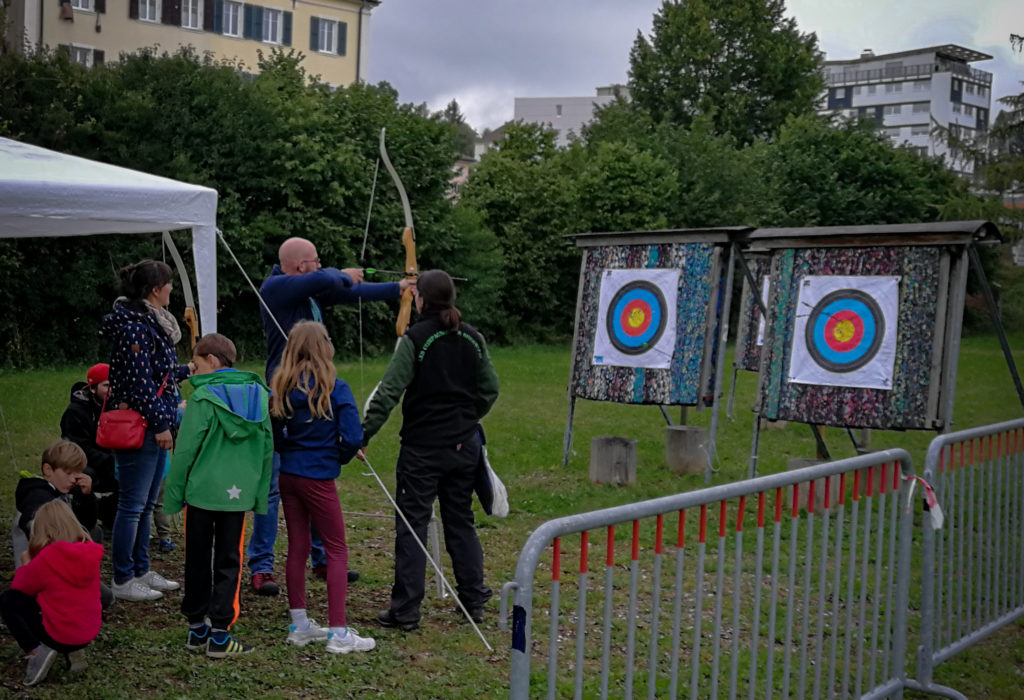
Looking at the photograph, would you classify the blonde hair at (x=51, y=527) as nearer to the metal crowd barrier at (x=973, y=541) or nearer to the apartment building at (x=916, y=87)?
the metal crowd barrier at (x=973, y=541)

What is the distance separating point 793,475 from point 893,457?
805 millimetres

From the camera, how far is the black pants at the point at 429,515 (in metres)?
4.86

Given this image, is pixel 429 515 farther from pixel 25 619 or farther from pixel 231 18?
pixel 231 18

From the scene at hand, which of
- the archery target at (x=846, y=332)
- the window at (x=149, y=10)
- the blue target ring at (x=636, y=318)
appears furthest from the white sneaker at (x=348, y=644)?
the window at (x=149, y=10)

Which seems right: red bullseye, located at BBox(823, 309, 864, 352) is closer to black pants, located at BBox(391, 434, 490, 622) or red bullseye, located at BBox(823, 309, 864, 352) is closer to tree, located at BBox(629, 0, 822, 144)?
black pants, located at BBox(391, 434, 490, 622)

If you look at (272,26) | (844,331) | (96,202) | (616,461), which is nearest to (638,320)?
(616,461)

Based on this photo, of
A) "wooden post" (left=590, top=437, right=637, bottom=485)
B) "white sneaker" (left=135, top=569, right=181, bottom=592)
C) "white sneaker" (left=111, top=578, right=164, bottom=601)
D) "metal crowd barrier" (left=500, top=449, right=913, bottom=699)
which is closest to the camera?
"metal crowd barrier" (left=500, top=449, right=913, bottom=699)

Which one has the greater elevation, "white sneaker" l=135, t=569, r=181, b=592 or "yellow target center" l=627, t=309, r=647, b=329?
"yellow target center" l=627, t=309, r=647, b=329

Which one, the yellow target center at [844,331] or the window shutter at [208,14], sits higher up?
the window shutter at [208,14]

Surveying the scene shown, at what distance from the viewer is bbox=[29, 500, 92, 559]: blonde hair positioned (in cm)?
404

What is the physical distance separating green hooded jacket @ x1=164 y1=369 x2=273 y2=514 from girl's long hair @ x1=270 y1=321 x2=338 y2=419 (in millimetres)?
90

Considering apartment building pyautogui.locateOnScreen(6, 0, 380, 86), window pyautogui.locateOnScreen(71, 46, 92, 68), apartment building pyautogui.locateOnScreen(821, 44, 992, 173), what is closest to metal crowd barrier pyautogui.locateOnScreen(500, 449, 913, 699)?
apartment building pyautogui.locateOnScreen(6, 0, 380, 86)

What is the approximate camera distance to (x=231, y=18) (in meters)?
34.5

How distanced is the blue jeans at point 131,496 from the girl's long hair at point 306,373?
0.86m
